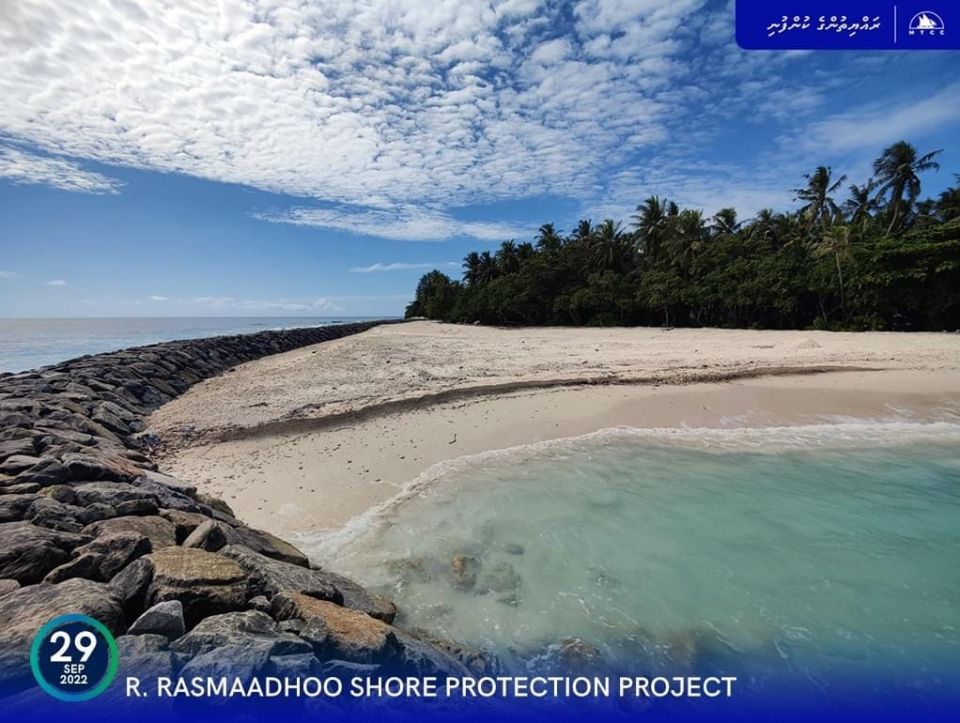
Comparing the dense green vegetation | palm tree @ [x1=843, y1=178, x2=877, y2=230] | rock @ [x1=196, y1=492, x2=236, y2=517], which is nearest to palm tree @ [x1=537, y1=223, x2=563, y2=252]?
the dense green vegetation

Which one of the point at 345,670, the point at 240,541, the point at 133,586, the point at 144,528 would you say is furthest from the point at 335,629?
the point at 144,528

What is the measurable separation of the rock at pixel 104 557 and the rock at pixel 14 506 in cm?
101

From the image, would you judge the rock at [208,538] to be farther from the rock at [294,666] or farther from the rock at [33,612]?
the rock at [294,666]

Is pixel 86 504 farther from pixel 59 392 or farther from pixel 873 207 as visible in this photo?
pixel 873 207

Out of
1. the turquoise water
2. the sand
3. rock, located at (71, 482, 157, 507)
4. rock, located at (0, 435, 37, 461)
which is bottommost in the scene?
the turquoise water

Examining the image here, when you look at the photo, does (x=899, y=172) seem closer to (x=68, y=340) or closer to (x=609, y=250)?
(x=609, y=250)

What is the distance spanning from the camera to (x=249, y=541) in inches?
170

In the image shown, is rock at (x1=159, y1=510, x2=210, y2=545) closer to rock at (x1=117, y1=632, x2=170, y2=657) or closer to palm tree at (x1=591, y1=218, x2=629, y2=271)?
rock at (x1=117, y1=632, x2=170, y2=657)

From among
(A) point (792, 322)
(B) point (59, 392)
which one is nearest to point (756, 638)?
(B) point (59, 392)

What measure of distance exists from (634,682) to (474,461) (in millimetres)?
4550

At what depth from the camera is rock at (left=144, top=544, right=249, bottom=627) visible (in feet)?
9.25

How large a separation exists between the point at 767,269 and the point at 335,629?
3601 cm

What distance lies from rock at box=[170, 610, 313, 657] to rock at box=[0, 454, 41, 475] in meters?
3.75

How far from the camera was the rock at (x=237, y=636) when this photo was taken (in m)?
2.51
